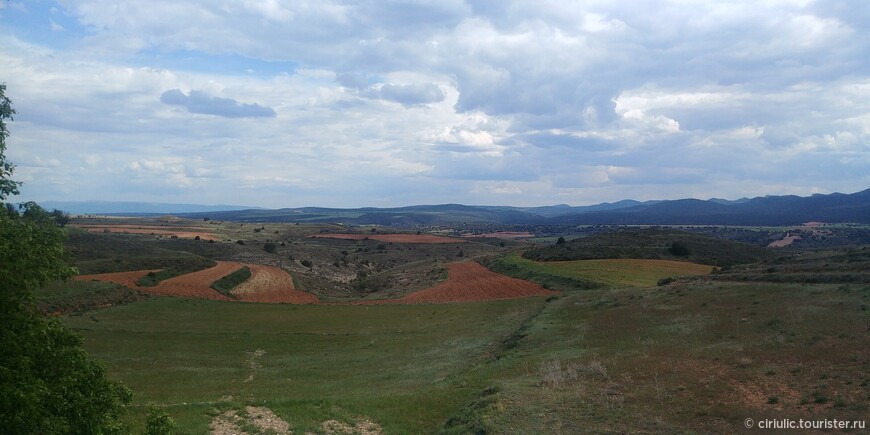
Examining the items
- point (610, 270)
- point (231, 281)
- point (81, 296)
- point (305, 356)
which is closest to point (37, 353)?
point (305, 356)

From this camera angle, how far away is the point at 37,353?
9.81 m

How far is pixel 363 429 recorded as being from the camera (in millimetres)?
16297

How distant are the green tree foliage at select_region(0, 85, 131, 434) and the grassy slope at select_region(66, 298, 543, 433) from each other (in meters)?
5.57

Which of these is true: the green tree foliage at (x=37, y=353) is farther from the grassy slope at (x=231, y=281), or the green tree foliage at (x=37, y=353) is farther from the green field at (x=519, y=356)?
the grassy slope at (x=231, y=281)

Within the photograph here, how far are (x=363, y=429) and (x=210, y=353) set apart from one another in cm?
1690

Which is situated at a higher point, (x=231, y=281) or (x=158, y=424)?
(x=158, y=424)

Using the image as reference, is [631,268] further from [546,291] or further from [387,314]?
[387,314]

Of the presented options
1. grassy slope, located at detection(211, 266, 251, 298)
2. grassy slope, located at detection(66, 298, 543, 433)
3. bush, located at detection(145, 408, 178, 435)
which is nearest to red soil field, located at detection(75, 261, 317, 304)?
grassy slope, located at detection(211, 266, 251, 298)

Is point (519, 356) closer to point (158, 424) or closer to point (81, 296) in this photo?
point (158, 424)

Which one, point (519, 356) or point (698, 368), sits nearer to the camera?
point (698, 368)

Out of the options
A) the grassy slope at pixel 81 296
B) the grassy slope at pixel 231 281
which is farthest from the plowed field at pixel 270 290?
the grassy slope at pixel 81 296

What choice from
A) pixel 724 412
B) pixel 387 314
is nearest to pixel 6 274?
pixel 724 412

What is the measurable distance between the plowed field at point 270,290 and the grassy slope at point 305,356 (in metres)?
9.54

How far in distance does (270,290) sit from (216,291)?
7182 millimetres
